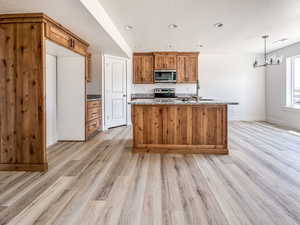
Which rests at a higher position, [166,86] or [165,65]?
[165,65]

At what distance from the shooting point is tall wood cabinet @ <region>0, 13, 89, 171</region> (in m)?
2.78

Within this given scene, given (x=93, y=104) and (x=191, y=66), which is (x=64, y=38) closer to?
(x=93, y=104)

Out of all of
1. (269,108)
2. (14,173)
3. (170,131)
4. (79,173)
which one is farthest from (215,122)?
(269,108)

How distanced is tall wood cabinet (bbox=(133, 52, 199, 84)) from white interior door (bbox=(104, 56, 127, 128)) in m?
0.61

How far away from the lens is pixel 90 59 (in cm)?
584

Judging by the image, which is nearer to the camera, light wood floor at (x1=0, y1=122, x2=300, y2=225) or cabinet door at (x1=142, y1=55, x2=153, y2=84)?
light wood floor at (x1=0, y1=122, x2=300, y2=225)

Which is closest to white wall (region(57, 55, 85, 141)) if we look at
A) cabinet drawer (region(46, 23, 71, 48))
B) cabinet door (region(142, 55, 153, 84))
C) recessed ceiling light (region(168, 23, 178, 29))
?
cabinet drawer (region(46, 23, 71, 48))

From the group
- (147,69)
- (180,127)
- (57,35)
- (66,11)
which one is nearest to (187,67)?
(147,69)

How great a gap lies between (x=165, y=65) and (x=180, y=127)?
142 inches

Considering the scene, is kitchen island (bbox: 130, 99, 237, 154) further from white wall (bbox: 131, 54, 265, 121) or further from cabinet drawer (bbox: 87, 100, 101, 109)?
white wall (bbox: 131, 54, 265, 121)

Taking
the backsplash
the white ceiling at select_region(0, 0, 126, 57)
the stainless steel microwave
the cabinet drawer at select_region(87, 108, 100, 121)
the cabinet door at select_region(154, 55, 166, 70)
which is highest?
the cabinet door at select_region(154, 55, 166, 70)

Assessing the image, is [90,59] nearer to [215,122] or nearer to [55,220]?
[215,122]

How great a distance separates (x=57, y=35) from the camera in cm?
324

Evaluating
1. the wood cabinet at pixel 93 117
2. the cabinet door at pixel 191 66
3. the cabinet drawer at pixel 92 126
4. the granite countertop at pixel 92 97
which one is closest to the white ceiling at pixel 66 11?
the granite countertop at pixel 92 97
